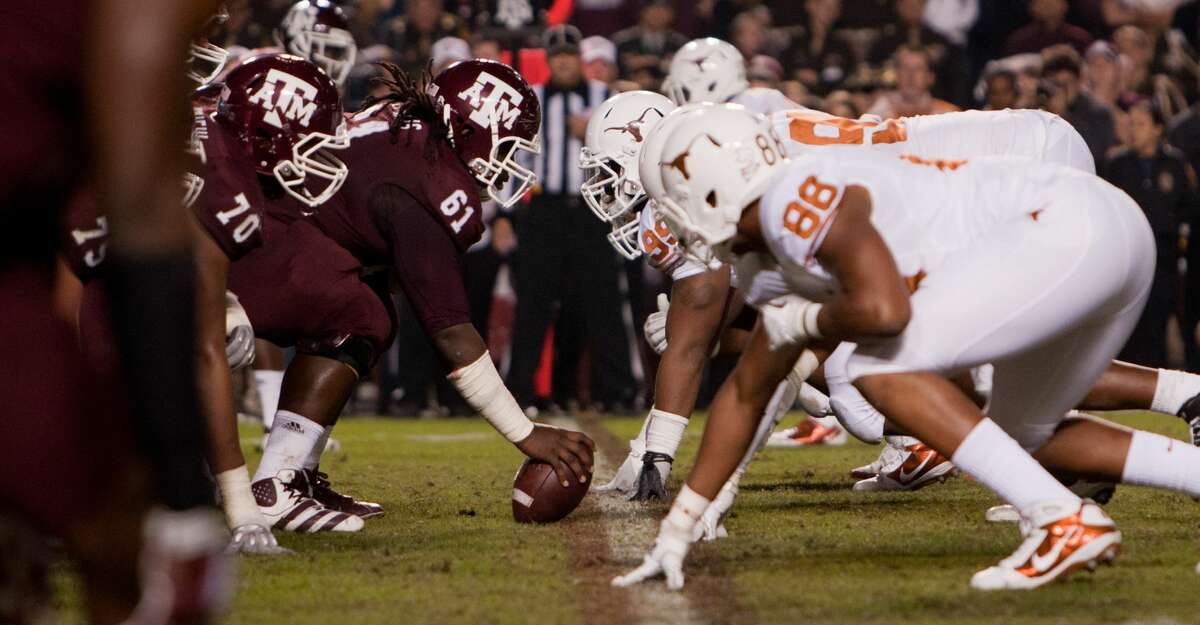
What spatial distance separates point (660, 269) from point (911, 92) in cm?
512

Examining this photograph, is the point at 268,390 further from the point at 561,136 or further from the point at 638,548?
the point at 638,548

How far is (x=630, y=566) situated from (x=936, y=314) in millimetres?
1006

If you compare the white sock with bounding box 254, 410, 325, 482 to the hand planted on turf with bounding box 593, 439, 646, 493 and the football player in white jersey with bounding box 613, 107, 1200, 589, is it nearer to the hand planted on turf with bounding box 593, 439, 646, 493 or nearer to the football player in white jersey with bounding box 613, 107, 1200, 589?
the hand planted on turf with bounding box 593, 439, 646, 493

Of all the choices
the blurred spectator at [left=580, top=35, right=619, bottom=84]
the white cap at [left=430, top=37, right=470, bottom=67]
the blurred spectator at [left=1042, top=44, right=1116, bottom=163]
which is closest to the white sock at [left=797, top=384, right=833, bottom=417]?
the blurred spectator at [left=580, top=35, right=619, bottom=84]

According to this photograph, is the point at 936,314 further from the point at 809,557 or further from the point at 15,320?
the point at 15,320

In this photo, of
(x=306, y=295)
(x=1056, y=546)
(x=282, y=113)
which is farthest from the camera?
(x=306, y=295)

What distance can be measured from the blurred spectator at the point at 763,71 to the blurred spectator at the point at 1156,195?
86.7 inches

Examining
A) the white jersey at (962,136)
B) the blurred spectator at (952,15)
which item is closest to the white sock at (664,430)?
the white jersey at (962,136)

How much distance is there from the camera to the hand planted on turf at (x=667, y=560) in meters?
3.48

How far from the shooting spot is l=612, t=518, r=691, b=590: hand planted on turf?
11.4 ft

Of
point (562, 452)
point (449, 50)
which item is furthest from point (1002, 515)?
point (449, 50)

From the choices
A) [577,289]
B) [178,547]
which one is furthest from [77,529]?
[577,289]

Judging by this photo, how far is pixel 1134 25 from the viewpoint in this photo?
36.6 feet

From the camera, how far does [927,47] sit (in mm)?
10867
